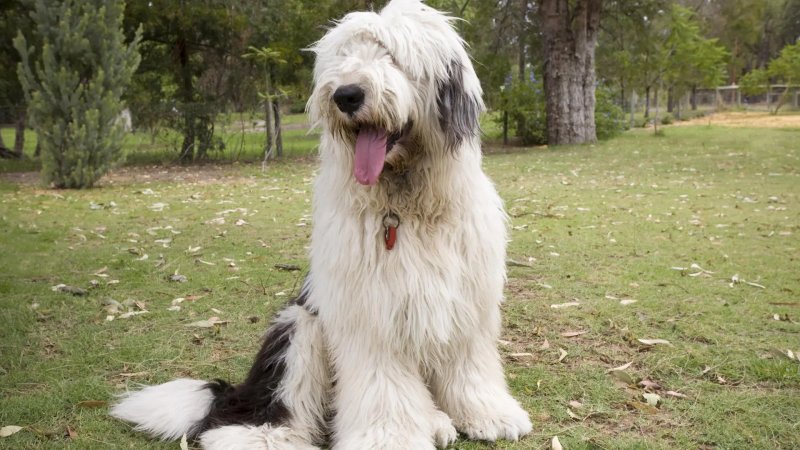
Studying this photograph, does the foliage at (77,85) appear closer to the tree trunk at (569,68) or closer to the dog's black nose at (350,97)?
the dog's black nose at (350,97)

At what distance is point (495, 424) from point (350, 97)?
1.64 metres

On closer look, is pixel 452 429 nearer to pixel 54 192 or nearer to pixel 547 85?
pixel 54 192

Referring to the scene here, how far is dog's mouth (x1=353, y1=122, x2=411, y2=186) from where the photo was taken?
8.75 feet

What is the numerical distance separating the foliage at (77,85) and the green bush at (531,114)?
12.4m

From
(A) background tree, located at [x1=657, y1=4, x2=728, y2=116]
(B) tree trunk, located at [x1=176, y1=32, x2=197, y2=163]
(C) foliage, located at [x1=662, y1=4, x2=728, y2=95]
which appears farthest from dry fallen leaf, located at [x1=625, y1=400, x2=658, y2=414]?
(C) foliage, located at [x1=662, y1=4, x2=728, y2=95]

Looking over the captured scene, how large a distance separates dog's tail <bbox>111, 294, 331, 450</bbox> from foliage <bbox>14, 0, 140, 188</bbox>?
984cm

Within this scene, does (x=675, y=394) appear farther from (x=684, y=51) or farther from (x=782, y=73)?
(x=782, y=73)

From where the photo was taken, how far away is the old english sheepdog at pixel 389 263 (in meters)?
2.74

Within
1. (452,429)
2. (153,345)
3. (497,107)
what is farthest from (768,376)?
(497,107)

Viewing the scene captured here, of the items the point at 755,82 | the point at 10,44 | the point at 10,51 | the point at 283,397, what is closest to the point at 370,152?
the point at 283,397

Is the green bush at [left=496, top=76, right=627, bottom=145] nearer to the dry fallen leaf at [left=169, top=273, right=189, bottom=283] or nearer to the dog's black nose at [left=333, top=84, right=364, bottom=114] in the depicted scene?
the dry fallen leaf at [left=169, top=273, right=189, bottom=283]

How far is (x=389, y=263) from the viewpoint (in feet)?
9.18

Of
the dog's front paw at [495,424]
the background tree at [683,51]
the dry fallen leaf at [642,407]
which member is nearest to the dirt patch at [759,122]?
the background tree at [683,51]

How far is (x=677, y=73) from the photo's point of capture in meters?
26.9
